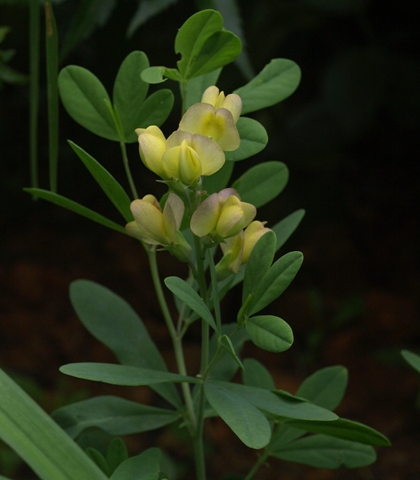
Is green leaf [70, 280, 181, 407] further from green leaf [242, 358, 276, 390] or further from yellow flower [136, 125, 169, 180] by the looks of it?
yellow flower [136, 125, 169, 180]

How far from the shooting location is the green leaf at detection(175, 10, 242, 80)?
1.42 feet

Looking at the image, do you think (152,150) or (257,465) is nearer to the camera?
(152,150)

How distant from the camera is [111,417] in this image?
528 mm

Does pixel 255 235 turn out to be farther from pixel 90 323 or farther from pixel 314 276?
pixel 314 276

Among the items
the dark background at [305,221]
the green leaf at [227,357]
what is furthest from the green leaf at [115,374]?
the dark background at [305,221]

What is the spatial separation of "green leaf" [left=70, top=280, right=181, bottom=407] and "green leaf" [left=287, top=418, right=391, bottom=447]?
14 cm

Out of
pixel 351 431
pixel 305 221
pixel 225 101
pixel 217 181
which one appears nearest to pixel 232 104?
pixel 225 101

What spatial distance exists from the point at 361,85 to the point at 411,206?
54cm

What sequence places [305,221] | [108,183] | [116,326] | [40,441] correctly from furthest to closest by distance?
[305,221] < [116,326] < [108,183] < [40,441]

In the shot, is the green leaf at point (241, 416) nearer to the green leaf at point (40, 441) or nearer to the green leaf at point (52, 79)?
the green leaf at point (40, 441)

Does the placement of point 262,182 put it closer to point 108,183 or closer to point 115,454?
point 108,183

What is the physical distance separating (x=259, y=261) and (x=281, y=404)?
9 cm

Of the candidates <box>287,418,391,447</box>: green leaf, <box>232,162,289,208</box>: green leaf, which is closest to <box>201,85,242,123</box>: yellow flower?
<box>232,162,289,208</box>: green leaf

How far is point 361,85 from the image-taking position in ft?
4.44
